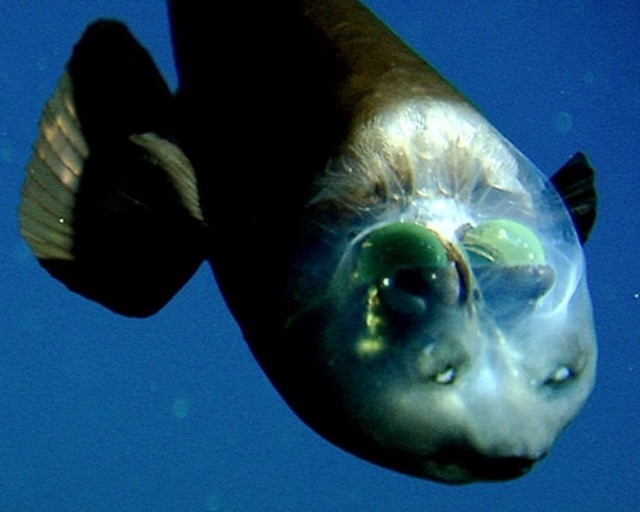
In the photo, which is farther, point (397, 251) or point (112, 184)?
point (112, 184)

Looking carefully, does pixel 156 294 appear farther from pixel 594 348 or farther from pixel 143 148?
pixel 594 348

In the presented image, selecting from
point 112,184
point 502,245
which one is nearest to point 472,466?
point 502,245

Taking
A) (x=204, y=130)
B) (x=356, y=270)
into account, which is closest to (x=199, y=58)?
(x=204, y=130)

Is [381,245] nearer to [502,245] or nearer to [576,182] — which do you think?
[502,245]

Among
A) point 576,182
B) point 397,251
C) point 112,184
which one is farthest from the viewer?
point 112,184

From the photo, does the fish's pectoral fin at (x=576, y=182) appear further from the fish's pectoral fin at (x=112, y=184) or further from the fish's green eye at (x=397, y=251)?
the fish's green eye at (x=397, y=251)

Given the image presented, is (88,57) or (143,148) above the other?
(88,57)

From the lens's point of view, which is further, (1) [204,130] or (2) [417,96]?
(1) [204,130]
